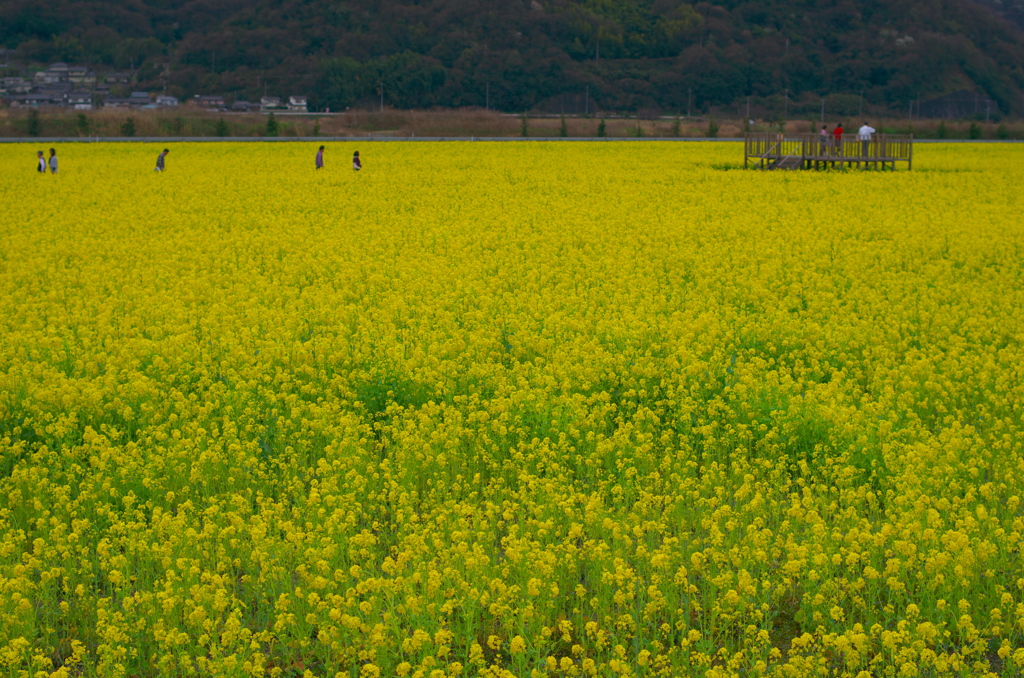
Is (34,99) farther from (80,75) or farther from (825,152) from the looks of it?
(825,152)

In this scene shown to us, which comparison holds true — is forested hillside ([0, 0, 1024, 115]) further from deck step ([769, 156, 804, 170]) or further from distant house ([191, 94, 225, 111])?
deck step ([769, 156, 804, 170])

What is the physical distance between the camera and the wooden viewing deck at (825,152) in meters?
38.7

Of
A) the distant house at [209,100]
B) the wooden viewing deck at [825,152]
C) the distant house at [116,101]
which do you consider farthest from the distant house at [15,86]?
the wooden viewing deck at [825,152]

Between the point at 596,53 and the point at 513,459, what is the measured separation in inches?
5285

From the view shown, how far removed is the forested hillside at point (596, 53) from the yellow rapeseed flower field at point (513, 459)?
10951cm

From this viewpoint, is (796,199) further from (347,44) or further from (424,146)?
(347,44)

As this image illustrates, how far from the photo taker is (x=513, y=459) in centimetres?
826

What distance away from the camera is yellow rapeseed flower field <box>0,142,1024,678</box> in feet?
18.8

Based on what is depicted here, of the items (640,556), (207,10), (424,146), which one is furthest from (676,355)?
(207,10)

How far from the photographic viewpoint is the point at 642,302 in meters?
13.4

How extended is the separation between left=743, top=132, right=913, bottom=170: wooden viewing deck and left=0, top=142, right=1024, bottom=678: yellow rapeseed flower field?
2054 cm

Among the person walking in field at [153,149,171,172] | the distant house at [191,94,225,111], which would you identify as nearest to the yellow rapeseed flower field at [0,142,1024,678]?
the person walking in field at [153,149,171,172]

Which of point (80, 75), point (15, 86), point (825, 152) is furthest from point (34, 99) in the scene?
point (825, 152)

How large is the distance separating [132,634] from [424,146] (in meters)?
52.3
